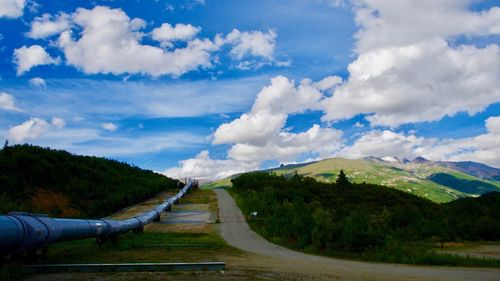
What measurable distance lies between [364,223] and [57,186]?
3396cm

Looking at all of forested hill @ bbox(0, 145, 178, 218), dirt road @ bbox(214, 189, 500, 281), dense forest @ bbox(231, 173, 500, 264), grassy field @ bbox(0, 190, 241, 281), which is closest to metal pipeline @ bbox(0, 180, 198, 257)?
grassy field @ bbox(0, 190, 241, 281)

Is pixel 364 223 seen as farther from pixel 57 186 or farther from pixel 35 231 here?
pixel 57 186

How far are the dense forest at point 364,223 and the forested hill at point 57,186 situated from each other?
1511cm

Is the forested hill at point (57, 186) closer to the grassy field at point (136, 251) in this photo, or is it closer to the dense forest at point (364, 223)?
the grassy field at point (136, 251)

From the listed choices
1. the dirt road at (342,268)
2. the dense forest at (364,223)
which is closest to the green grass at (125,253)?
the dirt road at (342,268)

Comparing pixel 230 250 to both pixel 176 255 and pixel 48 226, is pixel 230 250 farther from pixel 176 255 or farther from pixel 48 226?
pixel 48 226

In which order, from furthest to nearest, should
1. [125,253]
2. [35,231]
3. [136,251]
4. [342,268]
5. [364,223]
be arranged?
[364,223], [136,251], [125,253], [342,268], [35,231]

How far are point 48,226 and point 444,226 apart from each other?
31983 millimetres

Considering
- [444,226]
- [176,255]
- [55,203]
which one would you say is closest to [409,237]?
[444,226]

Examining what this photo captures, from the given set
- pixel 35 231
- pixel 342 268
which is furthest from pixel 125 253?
pixel 342 268

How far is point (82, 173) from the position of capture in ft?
178

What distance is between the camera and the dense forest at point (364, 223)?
79.9ft

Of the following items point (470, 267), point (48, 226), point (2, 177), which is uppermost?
point (2, 177)

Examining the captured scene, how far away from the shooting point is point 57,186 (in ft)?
153
